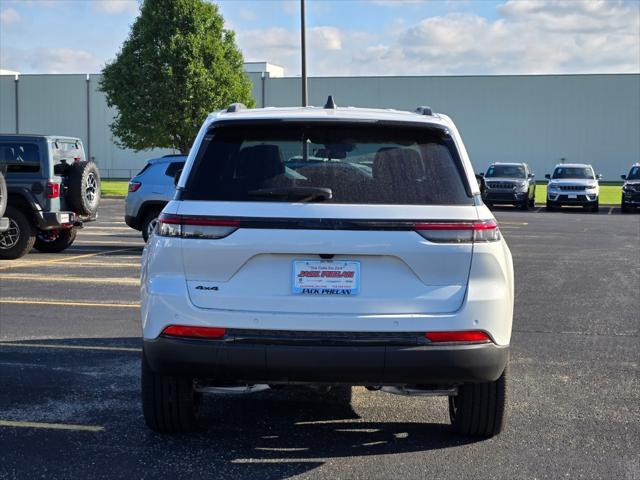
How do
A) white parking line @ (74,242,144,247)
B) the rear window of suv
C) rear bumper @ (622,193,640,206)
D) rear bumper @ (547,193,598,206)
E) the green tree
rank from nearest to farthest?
1. the rear window of suv
2. white parking line @ (74,242,144,247)
3. rear bumper @ (622,193,640,206)
4. rear bumper @ (547,193,598,206)
5. the green tree

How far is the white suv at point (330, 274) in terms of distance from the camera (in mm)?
4078

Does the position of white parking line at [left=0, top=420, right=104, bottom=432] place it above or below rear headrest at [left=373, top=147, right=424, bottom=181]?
below

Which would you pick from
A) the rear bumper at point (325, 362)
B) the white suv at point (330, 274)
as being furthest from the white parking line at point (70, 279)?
the rear bumper at point (325, 362)

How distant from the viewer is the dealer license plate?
161 inches

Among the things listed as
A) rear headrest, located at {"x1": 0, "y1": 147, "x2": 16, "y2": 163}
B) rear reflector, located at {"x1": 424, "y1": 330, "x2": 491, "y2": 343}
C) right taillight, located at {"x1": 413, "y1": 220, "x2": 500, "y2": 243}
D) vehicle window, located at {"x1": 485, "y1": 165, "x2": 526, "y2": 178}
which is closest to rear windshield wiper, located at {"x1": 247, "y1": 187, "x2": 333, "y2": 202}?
right taillight, located at {"x1": 413, "y1": 220, "x2": 500, "y2": 243}

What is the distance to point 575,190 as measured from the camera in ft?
104

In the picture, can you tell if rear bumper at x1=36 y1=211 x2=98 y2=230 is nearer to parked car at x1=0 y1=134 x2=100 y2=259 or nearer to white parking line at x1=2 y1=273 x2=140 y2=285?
parked car at x1=0 y1=134 x2=100 y2=259

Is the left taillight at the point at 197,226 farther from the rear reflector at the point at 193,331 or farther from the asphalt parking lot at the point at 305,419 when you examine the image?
the asphalt parking lot at the point at 305,419

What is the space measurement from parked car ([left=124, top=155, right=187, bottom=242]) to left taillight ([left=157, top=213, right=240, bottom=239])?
1044 centimetres

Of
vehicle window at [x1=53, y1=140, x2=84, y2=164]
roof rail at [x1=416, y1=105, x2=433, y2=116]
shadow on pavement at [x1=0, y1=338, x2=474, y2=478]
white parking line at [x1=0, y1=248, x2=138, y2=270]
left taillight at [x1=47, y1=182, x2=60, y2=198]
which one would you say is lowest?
white parking line at [x1=0, y1=248, x2=138, y2=270]

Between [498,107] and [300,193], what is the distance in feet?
205

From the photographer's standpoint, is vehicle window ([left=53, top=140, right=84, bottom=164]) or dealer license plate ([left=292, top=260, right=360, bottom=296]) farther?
vehicle window ([left=53, top=140, right=84, bottom=164])

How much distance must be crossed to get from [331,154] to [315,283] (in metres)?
0.71

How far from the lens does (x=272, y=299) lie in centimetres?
411
